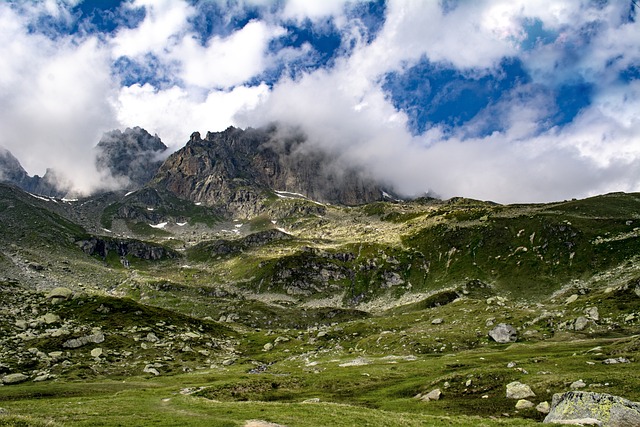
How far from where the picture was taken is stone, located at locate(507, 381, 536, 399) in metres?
45.7

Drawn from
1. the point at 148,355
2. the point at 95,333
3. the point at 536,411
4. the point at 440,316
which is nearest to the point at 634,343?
the point at 536,411

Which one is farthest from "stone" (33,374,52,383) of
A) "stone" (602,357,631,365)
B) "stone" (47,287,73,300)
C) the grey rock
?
"stone" (602,357,631,365)

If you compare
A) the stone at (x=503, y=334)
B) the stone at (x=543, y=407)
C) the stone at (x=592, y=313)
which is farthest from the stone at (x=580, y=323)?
the stone at (x=543, y=407)

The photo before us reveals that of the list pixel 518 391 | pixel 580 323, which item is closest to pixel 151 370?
pixel 518 391

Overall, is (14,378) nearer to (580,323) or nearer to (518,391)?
(518,391)

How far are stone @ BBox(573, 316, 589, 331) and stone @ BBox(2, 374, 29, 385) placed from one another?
131858 mm

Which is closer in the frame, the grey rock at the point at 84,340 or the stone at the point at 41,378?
the stone at the point at 41,378

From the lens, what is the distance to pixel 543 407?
4081 cm

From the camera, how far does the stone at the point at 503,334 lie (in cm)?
10881

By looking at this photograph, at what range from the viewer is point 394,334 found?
136m

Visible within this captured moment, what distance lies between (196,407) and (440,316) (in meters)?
132

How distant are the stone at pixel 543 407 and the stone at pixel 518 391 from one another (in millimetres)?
3923

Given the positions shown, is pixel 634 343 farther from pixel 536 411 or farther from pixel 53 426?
pixel 53 426

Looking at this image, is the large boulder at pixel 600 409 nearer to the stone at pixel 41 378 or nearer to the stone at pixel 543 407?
the stone at pixel 543 407
